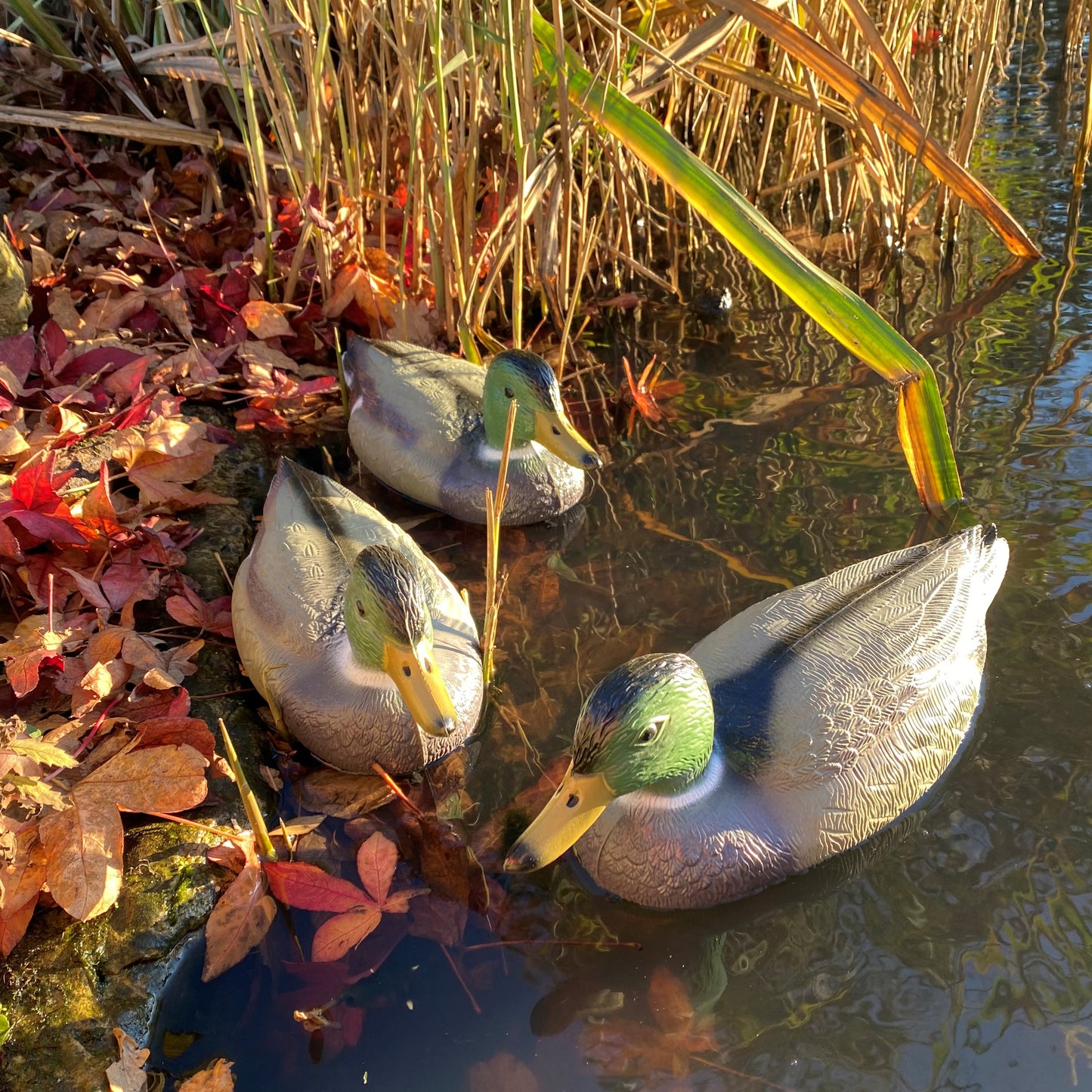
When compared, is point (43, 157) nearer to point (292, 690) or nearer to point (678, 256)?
point (678, 256)

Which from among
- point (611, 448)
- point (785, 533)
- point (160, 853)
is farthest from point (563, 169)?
point (160, 853)

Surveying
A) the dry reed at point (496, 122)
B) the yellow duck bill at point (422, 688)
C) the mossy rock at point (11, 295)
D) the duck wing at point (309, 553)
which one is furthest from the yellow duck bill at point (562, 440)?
the mossy rock at point (11, 295)

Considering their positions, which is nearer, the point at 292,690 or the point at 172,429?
the point at 292,690

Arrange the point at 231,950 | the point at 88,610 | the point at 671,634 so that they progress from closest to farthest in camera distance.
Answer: the point at 231,950 < the point at 88,610 < the point at 671,634

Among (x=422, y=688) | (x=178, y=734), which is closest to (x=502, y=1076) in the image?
(x=422, y=688)

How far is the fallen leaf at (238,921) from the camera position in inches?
104

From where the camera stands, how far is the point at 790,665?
2945 mm

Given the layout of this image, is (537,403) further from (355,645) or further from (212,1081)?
(212,1081)

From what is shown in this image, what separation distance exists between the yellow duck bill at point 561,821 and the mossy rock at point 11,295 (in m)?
3.20

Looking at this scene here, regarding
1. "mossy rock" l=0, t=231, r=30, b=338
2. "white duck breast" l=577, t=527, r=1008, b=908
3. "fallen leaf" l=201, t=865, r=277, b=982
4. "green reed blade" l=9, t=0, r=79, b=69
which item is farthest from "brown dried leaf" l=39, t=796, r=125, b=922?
"green reed blade" l=9, t=0, r=79, b=69

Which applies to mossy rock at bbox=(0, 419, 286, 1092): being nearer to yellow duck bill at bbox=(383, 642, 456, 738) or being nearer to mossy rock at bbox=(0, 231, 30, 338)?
yellow duck bill at bbox=(383, 642, 456, 738)

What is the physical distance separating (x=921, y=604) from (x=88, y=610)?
2607mm

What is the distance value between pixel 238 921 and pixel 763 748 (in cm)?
144

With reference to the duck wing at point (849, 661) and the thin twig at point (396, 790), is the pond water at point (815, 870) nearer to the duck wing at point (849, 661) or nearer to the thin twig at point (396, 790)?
the thin twig at point (396, 790)
